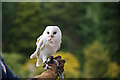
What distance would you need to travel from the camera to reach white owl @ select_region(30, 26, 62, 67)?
1.42 meters

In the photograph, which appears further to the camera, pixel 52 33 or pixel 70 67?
pixel 70 67

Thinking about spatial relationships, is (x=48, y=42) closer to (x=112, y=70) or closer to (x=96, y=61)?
(x=96, y=61)

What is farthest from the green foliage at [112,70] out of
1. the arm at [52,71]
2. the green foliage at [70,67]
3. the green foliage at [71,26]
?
the arm at [52,71]

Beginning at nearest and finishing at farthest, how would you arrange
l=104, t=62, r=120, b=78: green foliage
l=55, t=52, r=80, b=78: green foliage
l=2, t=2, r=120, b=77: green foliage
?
l=55, t=52, r=80, b=78: green foliage
l=104, t=62, r=120, b=78: green foliage
l=2, t=2, r=120, b=77: green foliage

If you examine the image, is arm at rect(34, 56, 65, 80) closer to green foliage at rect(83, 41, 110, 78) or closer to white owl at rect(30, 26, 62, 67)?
white owl at rect(30, 26, 62, 67)

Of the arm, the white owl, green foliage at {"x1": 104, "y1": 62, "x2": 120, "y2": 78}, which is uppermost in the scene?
the white owl

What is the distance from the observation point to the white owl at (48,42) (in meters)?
1.42

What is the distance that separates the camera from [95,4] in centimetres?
888

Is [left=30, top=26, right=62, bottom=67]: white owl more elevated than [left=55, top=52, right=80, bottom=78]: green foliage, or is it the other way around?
[left=30, top=26, right=62, bottom=67]: white owl

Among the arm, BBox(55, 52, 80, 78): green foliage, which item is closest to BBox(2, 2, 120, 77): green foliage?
BBox(55, 52, 80, 78): green foliage

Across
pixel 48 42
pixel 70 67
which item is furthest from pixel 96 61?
pixel 48 42

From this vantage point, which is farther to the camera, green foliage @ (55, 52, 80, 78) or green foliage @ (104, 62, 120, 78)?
green foliage @ (104, 62, 120, 78)

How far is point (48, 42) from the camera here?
144 centimetres

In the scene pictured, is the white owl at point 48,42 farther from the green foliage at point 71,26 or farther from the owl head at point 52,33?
the green foliage at point 71,26
